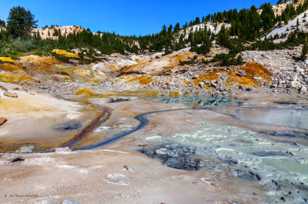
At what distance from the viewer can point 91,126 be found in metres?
19.5

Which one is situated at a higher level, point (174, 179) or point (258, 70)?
point (258, 70)

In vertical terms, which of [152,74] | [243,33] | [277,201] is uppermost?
[243,33]

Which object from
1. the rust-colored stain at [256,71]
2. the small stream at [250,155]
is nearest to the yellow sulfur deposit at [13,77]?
the rust-colored stain at [256,71]

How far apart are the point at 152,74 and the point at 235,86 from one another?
1548 cm

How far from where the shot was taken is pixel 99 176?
33.1ft

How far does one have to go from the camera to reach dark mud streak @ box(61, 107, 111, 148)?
1602cm

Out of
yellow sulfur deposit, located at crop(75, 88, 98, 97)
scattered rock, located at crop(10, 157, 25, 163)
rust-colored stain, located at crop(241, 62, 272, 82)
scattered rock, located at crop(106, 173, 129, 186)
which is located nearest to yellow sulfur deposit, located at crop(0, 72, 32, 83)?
yellow sulfur deposit, located at crop(75, 88, 98, 97)

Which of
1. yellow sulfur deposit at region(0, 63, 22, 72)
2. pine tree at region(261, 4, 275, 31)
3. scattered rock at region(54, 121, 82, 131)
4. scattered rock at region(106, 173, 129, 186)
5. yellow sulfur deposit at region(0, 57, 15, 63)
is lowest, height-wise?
scattered rock at region(106, 173, 129, 186)

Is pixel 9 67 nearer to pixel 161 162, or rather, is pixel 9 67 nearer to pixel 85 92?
pixel 85 92

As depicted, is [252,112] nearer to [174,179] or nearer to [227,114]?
[227,114]

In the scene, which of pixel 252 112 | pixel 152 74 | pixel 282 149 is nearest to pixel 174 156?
pixel 282 149

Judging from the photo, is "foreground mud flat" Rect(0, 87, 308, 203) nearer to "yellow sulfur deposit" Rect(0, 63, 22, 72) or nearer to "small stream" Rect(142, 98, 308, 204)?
"small stream" Rect(142, 98, 308, 204)

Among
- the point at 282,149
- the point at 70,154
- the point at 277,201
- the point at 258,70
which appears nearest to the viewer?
the point at 277,201

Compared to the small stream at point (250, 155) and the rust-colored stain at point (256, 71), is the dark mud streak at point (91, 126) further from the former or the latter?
the rust-colored stain at point (256, 71)
